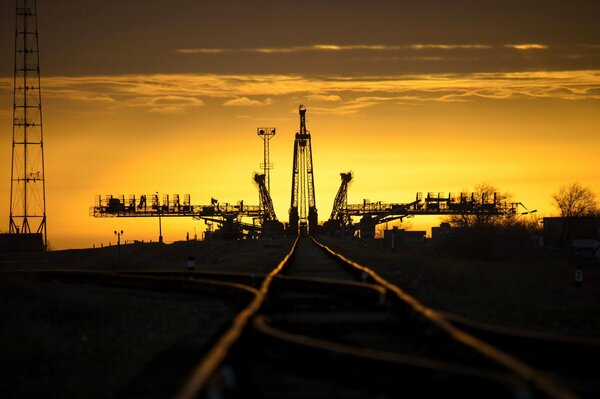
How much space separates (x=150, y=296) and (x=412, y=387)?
16.0 m

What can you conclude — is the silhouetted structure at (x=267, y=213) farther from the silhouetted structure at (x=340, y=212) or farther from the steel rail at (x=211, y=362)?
the steel rail at (x=211, y=362)

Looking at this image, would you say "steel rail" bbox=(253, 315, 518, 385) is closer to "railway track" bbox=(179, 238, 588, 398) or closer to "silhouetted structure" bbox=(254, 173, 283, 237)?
"railway track" bbox=(179, 238, 588, 398)

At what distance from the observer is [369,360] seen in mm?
8641

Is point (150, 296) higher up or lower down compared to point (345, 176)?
lower down

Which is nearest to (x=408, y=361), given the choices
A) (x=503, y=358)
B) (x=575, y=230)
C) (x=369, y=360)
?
(x=369, y=360)

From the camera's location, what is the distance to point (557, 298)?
28.9 meters

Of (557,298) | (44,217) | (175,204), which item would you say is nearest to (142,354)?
(557,298)

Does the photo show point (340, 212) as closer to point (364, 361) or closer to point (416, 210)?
point (416, 210)

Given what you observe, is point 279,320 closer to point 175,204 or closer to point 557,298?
point 557,298

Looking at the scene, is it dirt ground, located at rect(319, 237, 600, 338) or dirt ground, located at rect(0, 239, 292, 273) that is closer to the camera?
dirt ground, located at rect(319, 237, 600, 338)

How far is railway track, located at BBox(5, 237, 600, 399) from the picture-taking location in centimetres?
766

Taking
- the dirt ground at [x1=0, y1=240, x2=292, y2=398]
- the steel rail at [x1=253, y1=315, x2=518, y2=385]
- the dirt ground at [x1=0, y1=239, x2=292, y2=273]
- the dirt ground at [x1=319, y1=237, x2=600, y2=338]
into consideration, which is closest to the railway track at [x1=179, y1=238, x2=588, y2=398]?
the steel rail at [x1=253, y1=315, x2=518, y2=385]

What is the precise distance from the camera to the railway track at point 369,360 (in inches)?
301

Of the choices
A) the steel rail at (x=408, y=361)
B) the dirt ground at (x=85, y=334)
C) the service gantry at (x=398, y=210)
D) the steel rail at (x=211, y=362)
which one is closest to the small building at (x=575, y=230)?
the service gantry at (x=398, y=210)
